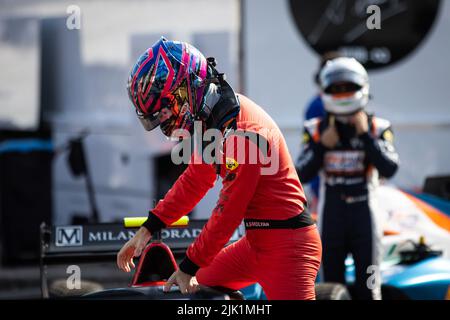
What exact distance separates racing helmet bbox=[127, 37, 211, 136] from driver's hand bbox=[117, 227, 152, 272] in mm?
504

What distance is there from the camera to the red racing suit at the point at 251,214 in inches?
128

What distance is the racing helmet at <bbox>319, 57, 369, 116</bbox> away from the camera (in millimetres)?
4980

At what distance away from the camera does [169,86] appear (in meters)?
3.27

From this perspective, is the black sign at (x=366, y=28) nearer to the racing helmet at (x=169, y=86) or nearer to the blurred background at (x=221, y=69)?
the blurred background at (x=221, y=69)

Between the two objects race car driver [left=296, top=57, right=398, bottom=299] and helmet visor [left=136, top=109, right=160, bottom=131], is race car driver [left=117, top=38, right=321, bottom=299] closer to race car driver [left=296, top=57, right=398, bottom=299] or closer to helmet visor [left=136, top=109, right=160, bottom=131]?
helmet visor [left=136, top=109, right=160, bottom=131]

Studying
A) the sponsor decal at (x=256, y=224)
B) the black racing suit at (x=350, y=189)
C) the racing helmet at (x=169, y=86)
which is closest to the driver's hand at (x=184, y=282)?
the sponsor decal at (x=256, y=224)

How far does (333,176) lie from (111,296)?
6.74 feet

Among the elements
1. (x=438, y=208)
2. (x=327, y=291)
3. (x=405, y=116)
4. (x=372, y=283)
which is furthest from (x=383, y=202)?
(x=405, y=116)

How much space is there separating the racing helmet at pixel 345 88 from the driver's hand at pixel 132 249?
1800 mm

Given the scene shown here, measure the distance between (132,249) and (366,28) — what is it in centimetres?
504

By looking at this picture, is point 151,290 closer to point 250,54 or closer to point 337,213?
point 337,213

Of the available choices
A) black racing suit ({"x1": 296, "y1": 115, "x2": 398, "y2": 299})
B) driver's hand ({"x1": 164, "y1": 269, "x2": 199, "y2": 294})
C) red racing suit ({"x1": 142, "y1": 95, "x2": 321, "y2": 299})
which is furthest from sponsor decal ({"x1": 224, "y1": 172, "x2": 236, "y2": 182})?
black racing suit ({"x1": 296, "y1": 115, "x2": 398, "y2": 299})
